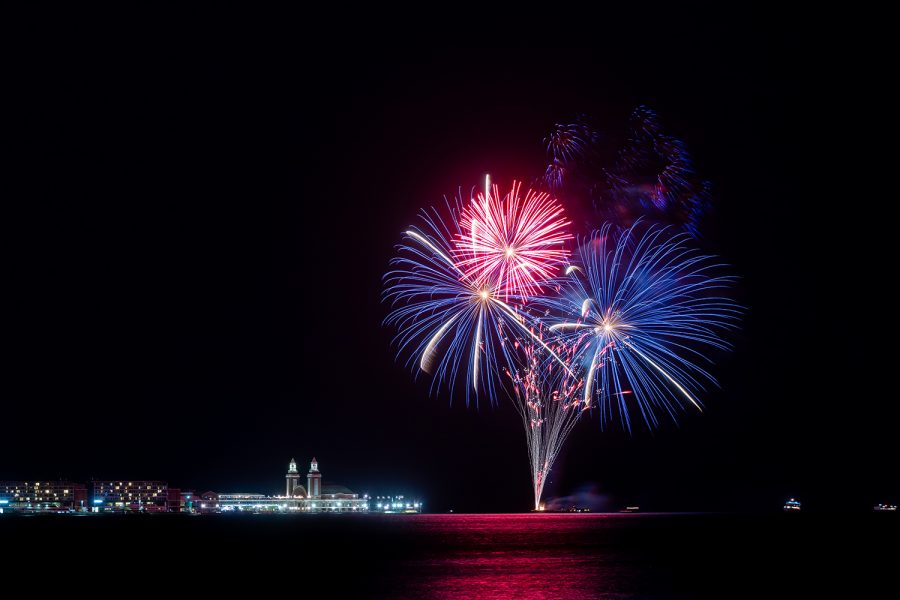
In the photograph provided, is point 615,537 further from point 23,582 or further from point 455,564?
point 23,582

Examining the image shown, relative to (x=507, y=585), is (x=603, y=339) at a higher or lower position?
higher

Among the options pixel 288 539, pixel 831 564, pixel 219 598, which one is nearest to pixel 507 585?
pixel 219 598

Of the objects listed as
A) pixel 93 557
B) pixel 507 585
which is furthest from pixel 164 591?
pixel 93 557

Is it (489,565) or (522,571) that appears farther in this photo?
(489,565)

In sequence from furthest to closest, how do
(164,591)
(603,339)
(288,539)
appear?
1. (288,539)
2. (603,339)
3. (164,591)

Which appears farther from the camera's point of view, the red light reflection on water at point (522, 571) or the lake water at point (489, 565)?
the lake water at point (489, 565)

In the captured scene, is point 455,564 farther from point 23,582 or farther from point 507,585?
point 23,582

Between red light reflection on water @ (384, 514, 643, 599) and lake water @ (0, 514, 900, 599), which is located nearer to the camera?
red light reflection on water @ (384, 514, 643, 599)

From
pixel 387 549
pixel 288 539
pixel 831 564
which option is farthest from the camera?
pixel 288 539

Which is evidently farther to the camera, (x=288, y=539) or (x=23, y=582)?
(x=288, y=539)
